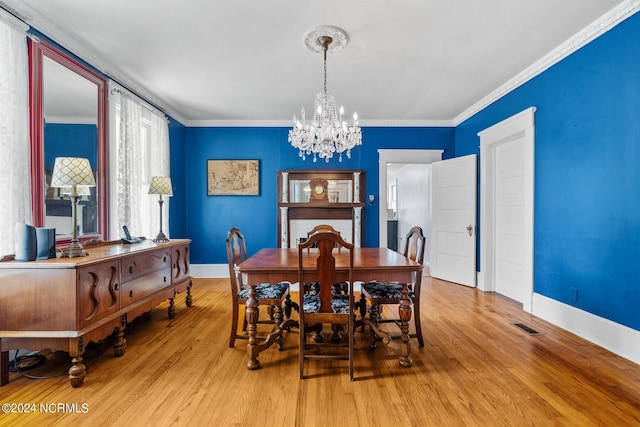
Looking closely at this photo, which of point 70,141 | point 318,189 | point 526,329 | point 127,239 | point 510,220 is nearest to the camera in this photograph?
point 70,141

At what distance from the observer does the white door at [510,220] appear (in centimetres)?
373

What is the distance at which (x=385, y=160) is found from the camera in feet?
17.1

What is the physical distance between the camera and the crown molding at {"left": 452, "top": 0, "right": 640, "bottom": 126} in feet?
7.58

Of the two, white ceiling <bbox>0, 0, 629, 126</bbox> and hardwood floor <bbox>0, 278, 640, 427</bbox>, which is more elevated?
white ceiling <bbox>0, 0, 629, 126</bbox>

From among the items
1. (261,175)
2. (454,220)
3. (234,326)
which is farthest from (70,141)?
(454,220)

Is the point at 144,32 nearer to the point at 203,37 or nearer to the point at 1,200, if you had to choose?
the point at 203,37

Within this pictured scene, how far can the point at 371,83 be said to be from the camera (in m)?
3.68

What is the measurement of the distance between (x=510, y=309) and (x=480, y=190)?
171 centimetres

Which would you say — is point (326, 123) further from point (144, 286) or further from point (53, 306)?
point (53, 306)

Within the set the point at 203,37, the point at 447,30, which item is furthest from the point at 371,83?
the point at 203,37

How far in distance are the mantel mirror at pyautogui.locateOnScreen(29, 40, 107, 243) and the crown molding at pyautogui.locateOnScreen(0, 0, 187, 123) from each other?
0.32 ft

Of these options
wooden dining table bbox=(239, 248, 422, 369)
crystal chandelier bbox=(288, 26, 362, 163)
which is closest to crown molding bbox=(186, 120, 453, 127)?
crystal chandelier bbox=(288, 26, 362, 163)

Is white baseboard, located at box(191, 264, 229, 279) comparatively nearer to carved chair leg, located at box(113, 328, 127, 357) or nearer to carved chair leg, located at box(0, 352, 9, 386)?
carved chair leg, located at box(113, 328, 127, 357)

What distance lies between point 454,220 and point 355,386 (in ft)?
11.7
